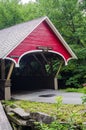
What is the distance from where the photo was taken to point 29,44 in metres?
15.0

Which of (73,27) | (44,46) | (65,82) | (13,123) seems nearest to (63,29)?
(73,27)

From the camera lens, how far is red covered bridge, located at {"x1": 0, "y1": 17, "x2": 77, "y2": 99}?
13680 millimetres

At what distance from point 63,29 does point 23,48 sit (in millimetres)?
8245

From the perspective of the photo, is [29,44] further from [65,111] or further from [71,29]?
[71,29]

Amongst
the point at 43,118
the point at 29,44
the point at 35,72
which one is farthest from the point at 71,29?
the point at 43,118

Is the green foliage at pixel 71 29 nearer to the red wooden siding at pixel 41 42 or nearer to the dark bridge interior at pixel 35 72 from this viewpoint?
the dark bridge interior at pixel 35 72

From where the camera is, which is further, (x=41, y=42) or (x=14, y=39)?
(x=41, y=42)

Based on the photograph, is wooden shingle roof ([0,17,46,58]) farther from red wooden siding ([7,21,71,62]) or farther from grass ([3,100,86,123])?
grass ([3,100,86,123])

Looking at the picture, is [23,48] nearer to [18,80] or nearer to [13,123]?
[18,80]

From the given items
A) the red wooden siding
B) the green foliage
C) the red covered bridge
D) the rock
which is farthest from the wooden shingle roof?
the rock

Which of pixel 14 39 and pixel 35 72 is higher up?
pixel 14 39

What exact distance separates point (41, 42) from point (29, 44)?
44.9 inches

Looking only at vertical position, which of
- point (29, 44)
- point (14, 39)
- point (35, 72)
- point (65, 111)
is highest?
point (14, 39)

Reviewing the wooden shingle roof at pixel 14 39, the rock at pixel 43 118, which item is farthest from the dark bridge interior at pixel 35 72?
the rock at pixel 43 118
